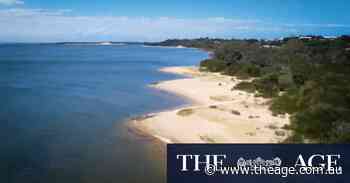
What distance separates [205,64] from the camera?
173 feet

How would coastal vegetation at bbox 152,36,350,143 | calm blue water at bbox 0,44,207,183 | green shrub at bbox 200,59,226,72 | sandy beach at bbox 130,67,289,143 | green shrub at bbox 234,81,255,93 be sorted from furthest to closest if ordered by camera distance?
green shrub at bbox 200,59,226,72 → green shrub at bbox 234,81,255,93 → sandy beach at bbox 130,67,289,143 → coastal vegetation at bbox 152,36,350,143 → calm blue water at bbox 0,44,207,183

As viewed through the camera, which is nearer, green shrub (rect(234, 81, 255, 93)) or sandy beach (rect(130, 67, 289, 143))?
sandy beach (rect(130, 67, 289, 143))

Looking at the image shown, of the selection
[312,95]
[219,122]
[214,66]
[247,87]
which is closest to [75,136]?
[219,122]

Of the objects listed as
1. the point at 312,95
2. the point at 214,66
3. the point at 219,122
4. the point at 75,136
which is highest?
the point at 214,66

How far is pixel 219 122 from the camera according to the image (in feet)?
64.1

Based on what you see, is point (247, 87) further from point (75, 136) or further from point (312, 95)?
point (75, 136)

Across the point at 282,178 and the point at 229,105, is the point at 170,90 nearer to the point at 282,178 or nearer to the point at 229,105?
the point at 229,105

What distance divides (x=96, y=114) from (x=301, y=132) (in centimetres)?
1200

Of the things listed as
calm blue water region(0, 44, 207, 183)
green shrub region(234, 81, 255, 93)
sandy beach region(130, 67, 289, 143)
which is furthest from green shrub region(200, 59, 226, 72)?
sandy beach region(130, 67, 289, 143)

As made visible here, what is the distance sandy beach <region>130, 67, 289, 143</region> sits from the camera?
55.5ft

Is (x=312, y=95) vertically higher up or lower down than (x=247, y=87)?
higher up

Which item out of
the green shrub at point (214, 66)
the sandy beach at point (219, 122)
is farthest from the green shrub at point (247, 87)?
the green shrub at point (214, 66)

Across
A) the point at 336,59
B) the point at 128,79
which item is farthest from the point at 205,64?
the point at 336,59

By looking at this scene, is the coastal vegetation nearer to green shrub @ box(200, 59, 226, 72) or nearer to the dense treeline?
the dense treeline
